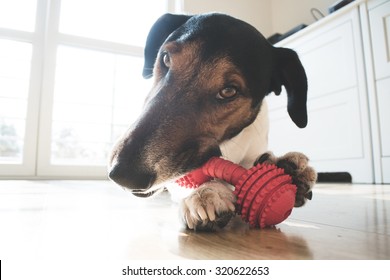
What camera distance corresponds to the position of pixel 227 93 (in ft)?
3.20

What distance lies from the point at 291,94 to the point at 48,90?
3.13 metres

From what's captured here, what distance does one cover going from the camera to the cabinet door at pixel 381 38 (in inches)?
103

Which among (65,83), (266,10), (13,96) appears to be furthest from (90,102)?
(266,10)

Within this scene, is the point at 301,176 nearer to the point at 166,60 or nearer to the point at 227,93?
the point at 227,93

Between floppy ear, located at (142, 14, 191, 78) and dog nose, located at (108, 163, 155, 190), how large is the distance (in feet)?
2.43

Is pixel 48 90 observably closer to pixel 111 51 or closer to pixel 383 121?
pixel 111 51

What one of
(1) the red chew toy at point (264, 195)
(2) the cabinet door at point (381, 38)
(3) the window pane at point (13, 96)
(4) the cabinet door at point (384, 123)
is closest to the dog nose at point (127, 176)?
(1) the red chew toy at point (264, 195)

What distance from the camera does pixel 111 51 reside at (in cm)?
415

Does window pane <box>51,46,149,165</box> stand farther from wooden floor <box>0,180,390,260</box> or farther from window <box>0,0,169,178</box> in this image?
wooden floor <box>0,180,390,260</box>

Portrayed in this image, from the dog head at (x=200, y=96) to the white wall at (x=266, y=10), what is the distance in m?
3.51

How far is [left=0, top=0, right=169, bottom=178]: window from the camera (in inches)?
139

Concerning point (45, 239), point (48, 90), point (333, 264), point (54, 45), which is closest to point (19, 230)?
point (45, 239)

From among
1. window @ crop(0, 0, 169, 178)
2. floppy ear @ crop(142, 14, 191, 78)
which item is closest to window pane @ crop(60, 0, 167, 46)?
window @ crop(0, 0, 169, 178)

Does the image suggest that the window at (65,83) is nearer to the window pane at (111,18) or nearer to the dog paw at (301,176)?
the window pane at (111,18)
